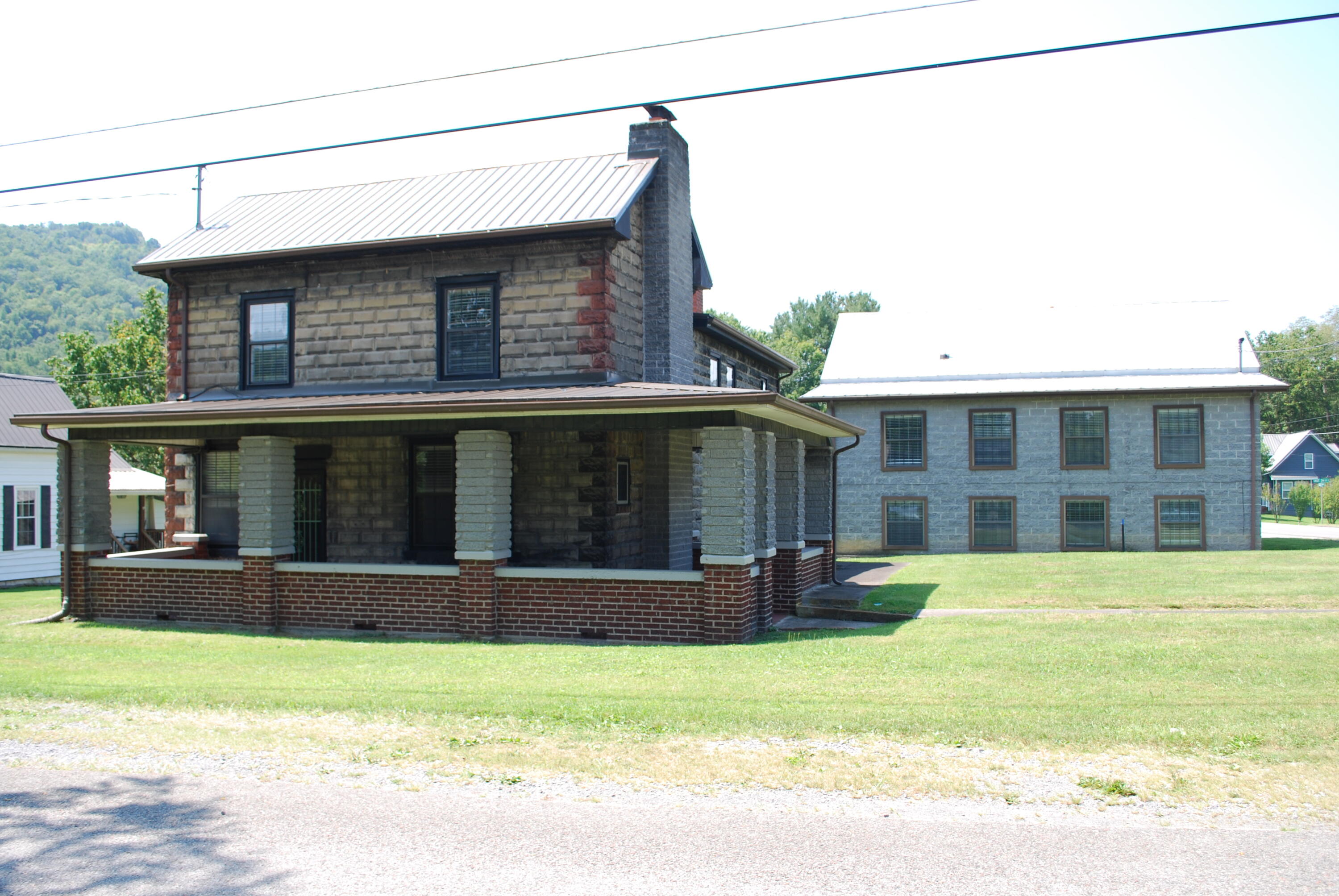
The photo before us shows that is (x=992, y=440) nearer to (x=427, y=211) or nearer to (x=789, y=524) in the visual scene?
(x=789, y=524)

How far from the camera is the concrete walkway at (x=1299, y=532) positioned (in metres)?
33.7

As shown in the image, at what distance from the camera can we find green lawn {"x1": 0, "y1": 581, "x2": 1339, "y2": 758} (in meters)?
7.87

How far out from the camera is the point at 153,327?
4616 cm

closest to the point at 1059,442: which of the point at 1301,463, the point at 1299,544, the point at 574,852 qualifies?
the point at 1299,544

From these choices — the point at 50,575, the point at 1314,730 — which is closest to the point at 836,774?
the point at 1314,730

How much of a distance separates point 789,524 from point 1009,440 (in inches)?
579

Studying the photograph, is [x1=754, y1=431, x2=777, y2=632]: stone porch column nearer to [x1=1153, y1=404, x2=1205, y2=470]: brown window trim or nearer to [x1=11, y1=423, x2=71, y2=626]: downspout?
[x1=11, y1=423, x2=71, y2=626]: downspout

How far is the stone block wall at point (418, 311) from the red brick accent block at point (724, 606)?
15.0ft

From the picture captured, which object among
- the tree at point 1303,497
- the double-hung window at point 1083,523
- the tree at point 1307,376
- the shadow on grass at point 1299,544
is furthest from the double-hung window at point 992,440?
the tree at point 1307,376

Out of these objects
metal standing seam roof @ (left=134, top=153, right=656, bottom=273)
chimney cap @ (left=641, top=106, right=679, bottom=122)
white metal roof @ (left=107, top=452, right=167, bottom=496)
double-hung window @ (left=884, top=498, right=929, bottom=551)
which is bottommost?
double-hung window @ (left=884, top=498, right=929, bottom=551)

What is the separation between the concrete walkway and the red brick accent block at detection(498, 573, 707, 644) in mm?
23796

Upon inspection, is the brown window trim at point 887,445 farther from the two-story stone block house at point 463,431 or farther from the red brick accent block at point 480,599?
the red brick accent block at point 480,599

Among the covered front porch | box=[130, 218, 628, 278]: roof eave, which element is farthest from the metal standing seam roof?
the covered front porch

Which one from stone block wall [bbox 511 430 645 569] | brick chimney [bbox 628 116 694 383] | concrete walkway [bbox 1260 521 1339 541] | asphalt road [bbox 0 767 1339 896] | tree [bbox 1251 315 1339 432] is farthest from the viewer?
tree [bbox 1251 315 1339 432]
